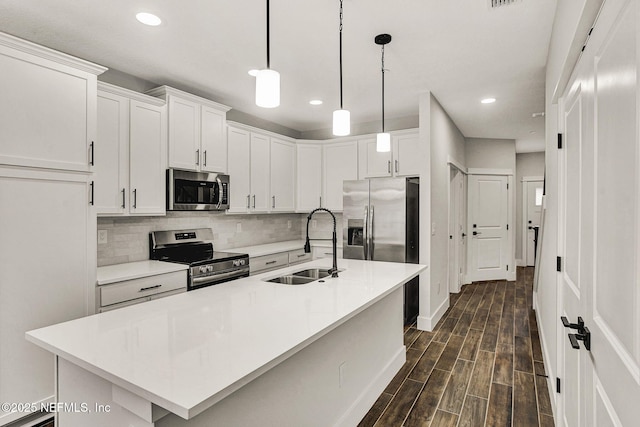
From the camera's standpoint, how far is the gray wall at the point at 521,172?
7611 mm

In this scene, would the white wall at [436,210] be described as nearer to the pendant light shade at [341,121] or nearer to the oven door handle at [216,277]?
the pendant light shade at [341,121]

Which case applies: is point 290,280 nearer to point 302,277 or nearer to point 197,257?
point 302,277

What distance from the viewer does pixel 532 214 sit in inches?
306

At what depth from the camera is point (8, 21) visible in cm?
240

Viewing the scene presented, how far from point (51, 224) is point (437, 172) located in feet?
12.2

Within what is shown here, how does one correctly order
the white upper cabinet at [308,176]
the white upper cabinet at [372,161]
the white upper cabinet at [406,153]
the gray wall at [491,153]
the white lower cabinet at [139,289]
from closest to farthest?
1. the white lower cabinet at [139,289]
2. the white upper cabinet at [406,153]
3. the white upper cabinet at [372,161]
4. the white upper cabinet at [308,176]
5. the gray wall at [491,153]

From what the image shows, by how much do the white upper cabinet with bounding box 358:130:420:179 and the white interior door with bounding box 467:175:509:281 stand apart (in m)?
2.53

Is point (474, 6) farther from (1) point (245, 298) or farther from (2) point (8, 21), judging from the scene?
(2) point (8, 21)

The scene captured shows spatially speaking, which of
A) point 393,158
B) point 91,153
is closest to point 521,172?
point 393,158

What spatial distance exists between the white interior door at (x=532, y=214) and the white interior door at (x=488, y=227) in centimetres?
177

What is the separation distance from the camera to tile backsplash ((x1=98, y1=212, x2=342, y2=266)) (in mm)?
3180

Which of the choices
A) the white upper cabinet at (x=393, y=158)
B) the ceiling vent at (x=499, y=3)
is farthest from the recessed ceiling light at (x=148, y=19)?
the white upper cabinet at (x=393, y=158)

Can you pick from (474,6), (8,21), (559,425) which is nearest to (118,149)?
(8,21)

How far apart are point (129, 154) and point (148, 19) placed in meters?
1.17
